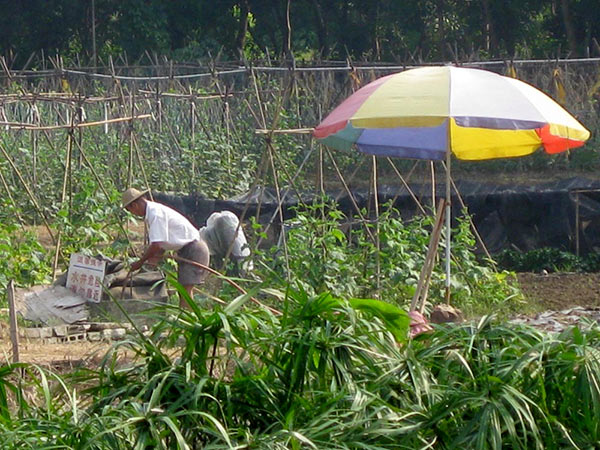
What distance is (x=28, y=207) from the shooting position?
12594 mm

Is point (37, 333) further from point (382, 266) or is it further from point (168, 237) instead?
point (382, 266)

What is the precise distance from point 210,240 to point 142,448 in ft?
19.6

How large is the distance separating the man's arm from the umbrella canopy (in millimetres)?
1705

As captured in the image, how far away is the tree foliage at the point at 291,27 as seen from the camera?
81.6 feet

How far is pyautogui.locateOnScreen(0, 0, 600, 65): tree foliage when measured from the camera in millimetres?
24859

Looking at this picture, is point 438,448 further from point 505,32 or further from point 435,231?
point 505,32

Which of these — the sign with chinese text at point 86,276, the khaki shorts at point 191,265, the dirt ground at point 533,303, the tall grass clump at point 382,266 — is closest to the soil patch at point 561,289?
the dirt ground at point 533,303

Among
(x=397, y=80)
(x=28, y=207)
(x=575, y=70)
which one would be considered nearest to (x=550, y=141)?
(x=397, y=80)

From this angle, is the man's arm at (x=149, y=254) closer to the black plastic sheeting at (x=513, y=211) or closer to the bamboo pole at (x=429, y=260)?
the bamboo pole at (x=429, y=260)

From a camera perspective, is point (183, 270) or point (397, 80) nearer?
point (397, 80)

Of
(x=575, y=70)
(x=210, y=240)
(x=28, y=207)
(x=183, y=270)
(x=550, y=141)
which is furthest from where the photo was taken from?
(x=575, y=70)

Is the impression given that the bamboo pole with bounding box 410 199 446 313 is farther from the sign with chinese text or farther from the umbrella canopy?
the sign with chinese text

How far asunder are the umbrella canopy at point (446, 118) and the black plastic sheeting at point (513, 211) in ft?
13.8

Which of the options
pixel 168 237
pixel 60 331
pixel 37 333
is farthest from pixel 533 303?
pixel 37 333
